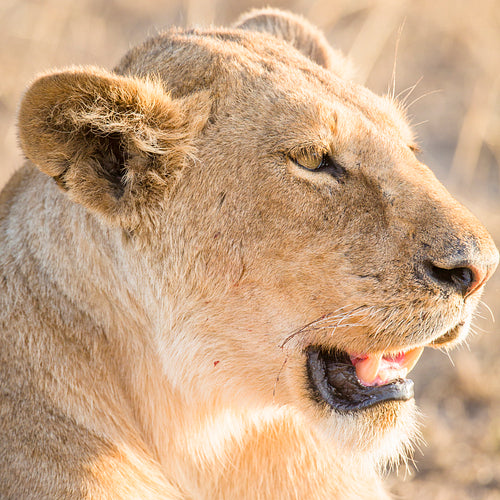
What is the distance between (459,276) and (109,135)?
94 cm

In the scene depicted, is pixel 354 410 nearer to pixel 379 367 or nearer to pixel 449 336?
pixel 379 367

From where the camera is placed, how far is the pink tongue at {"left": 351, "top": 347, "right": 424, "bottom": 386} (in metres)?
2.06

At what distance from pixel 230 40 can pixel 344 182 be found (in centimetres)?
60

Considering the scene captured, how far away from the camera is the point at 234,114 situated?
2.10m

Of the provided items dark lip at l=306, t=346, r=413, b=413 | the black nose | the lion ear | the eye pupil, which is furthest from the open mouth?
the lion ear

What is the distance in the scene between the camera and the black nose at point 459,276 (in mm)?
1849

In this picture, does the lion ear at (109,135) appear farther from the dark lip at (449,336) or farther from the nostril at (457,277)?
the dark lip at (449,336)

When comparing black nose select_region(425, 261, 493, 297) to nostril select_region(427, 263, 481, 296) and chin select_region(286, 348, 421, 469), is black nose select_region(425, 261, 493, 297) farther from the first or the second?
chin select_region(286, 348, 421, 469)

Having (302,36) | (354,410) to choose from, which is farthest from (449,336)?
(302,36)

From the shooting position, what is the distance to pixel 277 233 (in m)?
1.98

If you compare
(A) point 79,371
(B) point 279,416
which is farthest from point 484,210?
(A) point 79,371

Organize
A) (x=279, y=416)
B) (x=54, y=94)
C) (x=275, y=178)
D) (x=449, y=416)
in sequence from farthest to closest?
(x=449, y=416)
(x=279, y=416)
(x=275, y=178)
(x=54, y=94)

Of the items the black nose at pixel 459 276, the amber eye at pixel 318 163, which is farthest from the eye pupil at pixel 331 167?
the black nose at pixel 459 276

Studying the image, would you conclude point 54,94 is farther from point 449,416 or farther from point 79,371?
point 449,416
